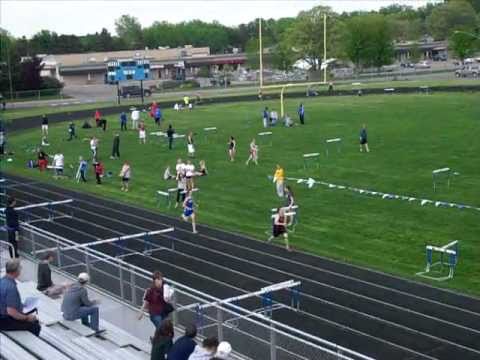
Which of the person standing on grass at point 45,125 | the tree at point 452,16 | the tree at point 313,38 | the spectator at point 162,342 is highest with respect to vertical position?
the tree at point 452,16

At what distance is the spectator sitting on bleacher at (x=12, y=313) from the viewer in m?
A: 11.1

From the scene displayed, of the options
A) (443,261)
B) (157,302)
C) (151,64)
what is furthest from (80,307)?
(151,64)

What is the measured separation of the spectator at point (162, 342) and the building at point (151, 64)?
335ft

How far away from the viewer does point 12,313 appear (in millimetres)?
11039

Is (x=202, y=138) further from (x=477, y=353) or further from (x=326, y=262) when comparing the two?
(x=477, y=353)

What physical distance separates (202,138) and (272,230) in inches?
883

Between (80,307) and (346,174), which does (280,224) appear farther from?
(346,174)

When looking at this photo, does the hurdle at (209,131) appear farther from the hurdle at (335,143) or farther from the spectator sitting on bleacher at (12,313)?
the spectator sitting on bleacher at (12,313)

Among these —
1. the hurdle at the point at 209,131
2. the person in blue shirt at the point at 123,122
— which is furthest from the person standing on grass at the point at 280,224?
the person in blue shirt at the point at 123,122

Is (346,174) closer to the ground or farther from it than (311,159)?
closer to the ground

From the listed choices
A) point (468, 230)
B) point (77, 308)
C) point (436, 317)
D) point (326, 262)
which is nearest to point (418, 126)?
point (468, 230)

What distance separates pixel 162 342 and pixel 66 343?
161 centimetres

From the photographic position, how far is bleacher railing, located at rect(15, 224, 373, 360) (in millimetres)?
11375

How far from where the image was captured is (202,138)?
4569cm
